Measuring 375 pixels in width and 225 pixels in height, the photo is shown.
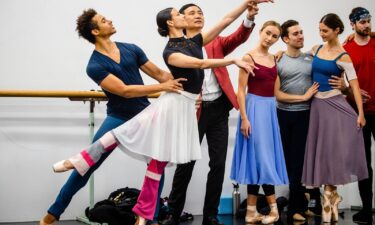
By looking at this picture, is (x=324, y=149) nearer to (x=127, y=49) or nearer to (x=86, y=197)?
(x=127, y=49)

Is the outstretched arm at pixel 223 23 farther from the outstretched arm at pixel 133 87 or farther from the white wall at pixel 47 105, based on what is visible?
the white wall at pixel 47 105

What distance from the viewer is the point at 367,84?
4184 mm

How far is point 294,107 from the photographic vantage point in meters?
4.14

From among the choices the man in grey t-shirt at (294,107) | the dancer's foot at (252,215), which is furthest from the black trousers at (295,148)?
the dancer's foot at (252,215)

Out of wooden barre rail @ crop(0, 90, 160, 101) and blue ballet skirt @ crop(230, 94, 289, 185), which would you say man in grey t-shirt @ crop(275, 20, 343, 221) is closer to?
blue ballet skirt @ crop(230, 94, 289, 185)

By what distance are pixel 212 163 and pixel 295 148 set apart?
2.31 feet

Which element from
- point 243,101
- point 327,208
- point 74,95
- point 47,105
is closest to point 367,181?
point 327,208

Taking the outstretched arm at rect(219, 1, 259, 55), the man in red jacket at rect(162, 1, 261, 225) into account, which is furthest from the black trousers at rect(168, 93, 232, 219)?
the outstretched arm at rect(219, 1, 259, 55)

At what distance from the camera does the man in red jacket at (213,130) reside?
12.4ft

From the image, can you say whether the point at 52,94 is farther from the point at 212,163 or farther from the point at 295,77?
the point at 295,77

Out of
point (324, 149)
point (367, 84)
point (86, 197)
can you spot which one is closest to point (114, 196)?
point (86, 197)

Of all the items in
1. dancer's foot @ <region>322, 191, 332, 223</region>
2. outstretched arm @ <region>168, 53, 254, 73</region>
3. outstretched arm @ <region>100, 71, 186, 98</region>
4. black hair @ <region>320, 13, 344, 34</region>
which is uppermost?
black hair @ <region>320, 13, 344, 34</region>

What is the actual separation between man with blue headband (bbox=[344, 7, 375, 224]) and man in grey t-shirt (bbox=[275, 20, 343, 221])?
38 cm

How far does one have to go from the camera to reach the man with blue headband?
4070 mm
